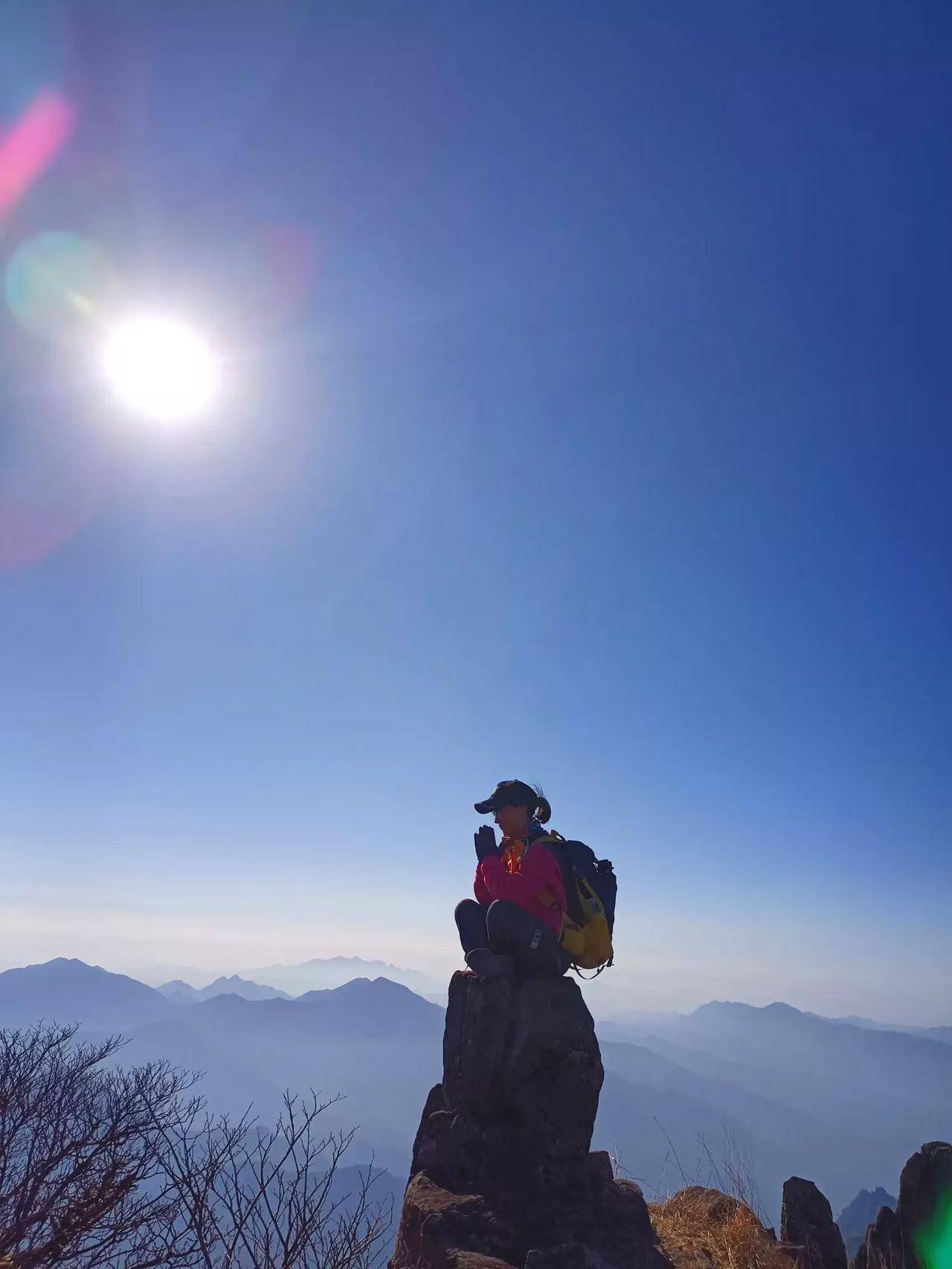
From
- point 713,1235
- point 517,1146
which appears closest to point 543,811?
point 517,1146

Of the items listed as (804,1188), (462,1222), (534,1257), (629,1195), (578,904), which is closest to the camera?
(534,1257)

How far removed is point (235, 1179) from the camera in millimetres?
5516

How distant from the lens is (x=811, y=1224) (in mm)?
7082

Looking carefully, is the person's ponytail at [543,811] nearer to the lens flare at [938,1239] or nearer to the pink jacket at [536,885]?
the pink jacket at [536,885]

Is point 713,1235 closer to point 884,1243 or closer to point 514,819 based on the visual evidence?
point 884,1243

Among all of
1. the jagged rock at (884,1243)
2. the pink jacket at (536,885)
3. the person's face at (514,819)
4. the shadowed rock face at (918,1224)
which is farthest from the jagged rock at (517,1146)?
the shadowed rock face at (918,1224)

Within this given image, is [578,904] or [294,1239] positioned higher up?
[578,904]

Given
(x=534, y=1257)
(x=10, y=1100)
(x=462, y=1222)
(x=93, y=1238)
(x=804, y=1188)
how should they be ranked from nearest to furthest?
Answer: (x=534, y=1257)
(x=462, y=1222)
(x=804, y=1188)
(x=93, y=1238)
(x=10, y=1100)

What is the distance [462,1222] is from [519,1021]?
149 cm

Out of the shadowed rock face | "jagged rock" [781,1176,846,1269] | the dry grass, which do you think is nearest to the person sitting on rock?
the dry grass

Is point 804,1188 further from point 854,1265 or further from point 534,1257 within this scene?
point 534,1257

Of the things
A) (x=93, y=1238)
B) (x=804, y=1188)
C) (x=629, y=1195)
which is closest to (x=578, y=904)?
(x=629, y=1195)

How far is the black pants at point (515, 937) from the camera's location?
6.23 meters

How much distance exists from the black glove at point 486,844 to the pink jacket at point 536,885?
0.51m
